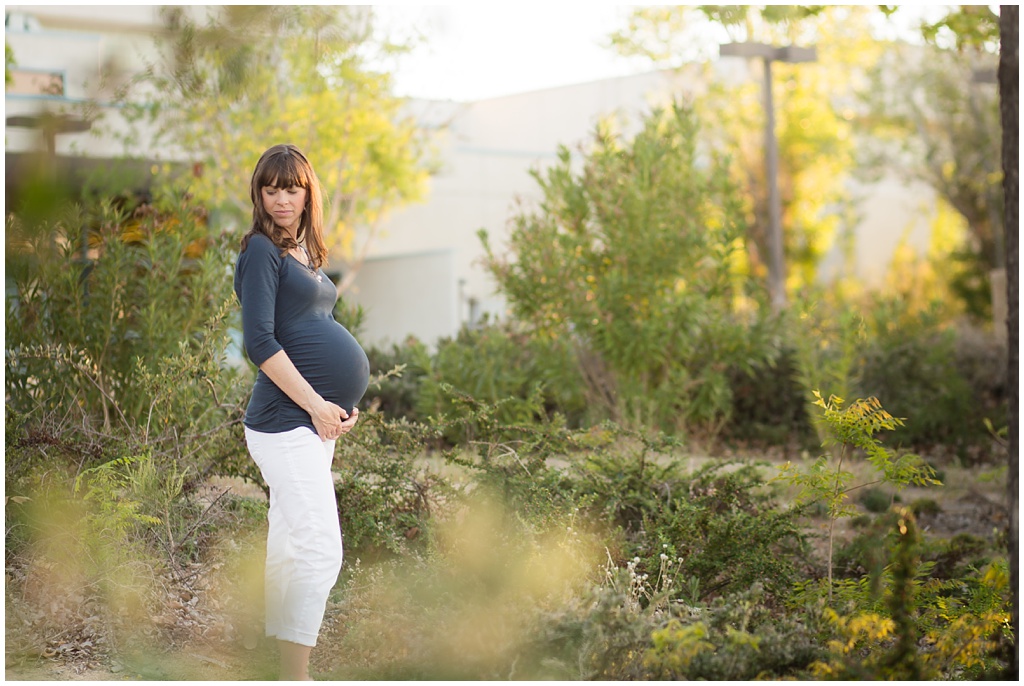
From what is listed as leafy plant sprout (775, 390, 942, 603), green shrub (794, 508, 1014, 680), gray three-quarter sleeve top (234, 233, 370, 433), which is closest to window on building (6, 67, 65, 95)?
gray three-quarter sleeve top (234, 233, 370, 433)

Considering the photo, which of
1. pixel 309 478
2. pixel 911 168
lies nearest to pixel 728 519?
pixel 309 478

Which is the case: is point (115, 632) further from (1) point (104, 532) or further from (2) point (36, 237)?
(2) point (36, 237)

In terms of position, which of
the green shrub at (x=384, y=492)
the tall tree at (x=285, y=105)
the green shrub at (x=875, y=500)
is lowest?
the green shrub at (x=875, y=500)

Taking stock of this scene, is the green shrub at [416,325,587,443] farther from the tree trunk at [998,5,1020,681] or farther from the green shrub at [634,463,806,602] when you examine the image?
the tree trunk at [998,5,1020,681]

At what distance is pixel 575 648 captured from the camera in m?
3.69

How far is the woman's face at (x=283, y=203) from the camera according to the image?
11.9ft

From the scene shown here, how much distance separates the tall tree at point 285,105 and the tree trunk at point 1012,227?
12.0 metres

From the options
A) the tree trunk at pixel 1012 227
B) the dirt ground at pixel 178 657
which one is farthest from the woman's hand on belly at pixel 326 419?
the tree trunk at pixel 1012 227

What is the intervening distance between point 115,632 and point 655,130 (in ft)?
19.7

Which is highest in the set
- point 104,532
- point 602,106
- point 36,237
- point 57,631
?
point 602,106

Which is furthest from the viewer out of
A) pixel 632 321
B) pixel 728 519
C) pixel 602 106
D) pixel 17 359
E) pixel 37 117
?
pixel 602 106

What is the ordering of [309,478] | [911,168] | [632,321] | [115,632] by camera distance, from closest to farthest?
[309,478] < [115,632] < [632,321] < [911,168]

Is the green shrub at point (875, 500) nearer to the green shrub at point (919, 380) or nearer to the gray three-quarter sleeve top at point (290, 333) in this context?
the green shrub at point (919, 380)

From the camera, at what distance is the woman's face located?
3629 millimetres
